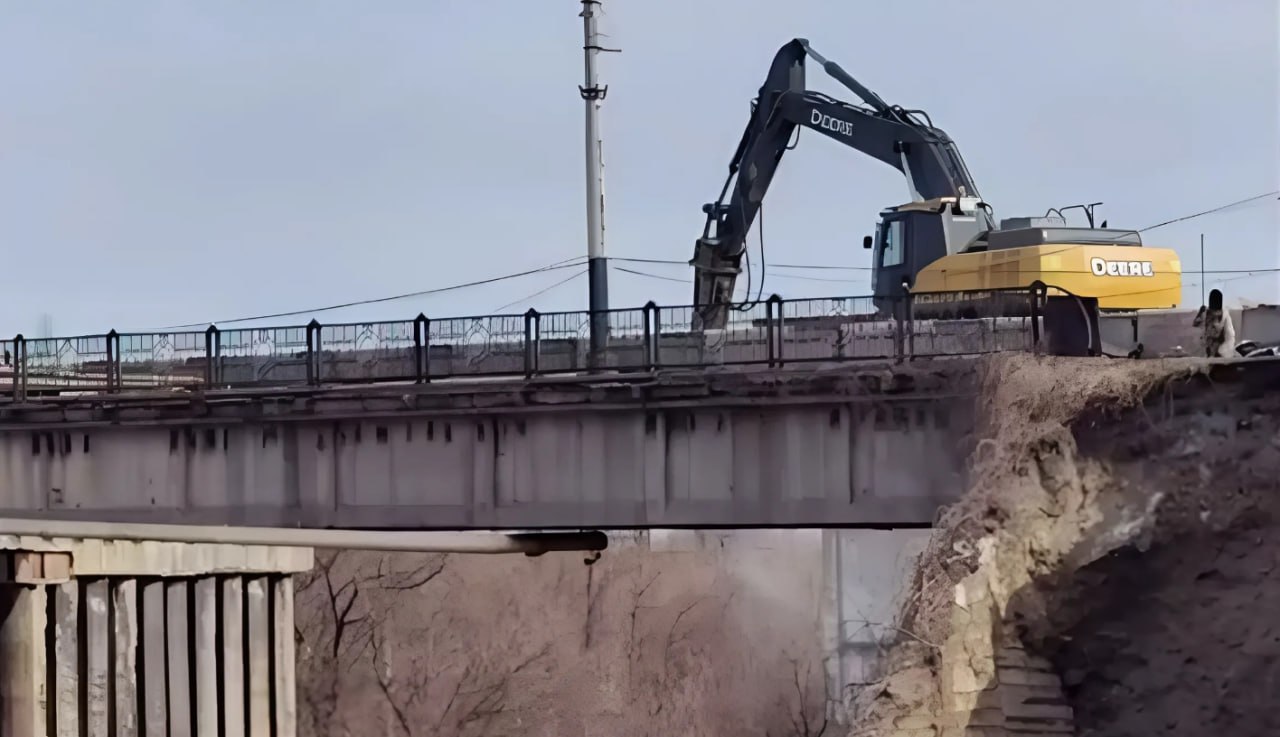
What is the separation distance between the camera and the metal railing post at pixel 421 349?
19719 mm

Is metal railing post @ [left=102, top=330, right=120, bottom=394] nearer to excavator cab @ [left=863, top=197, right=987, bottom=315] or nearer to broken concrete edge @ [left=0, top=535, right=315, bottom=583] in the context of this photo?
broken concrete edge @ [left=0, top=535, right=315, bottom=583]

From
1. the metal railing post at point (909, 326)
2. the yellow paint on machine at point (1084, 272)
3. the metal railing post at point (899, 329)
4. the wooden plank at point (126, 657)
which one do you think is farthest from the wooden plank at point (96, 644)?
the yellow paint on machine at point (1084, 272)

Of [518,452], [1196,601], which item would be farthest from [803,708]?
[1196,601]

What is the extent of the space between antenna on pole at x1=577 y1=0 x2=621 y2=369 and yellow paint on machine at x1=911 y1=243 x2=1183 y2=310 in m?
5.47

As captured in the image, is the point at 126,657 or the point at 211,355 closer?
the point at 126,657

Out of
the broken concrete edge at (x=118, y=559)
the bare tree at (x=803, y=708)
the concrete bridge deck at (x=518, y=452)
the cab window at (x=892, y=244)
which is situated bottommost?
the bare tree at (x=803, y=708)

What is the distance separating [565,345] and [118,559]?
268 inches

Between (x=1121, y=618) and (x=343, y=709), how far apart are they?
24.3m

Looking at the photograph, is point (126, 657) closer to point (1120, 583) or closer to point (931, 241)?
point (1120, 583)

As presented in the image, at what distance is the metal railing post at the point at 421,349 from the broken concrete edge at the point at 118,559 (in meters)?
3.42

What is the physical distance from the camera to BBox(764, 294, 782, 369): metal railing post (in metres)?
18.2

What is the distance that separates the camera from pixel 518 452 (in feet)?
61.8

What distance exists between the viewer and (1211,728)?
11.7 meters

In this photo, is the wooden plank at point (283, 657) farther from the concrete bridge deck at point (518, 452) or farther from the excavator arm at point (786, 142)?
the excavator arm at point (786, 142)
